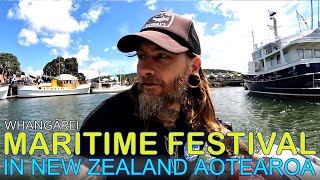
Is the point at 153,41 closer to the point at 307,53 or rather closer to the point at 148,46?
the point at 148,46

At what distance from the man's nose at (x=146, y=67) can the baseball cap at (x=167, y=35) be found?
14cm

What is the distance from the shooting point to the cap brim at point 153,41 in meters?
1.58

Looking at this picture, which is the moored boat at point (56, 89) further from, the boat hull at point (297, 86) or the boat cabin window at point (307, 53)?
the boat cabin window at point (307, 53)

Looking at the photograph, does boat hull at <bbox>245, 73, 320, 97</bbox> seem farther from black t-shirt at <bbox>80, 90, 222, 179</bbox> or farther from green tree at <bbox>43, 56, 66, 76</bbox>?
green tree at <bbox>43, 56, 66, 76</bbox>

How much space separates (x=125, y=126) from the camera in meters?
1.69

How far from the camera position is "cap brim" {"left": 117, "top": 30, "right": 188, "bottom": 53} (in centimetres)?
158

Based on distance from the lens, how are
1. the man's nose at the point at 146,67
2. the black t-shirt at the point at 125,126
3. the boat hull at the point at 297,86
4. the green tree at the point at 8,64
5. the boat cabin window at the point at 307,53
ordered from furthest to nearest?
the green tree at the point at 8,64, the boat cabin window at the point at 307,53, the boat hull at the point at 297,86, the man's nose at the point at 146,67, the black t-shirt at the point at 125,126

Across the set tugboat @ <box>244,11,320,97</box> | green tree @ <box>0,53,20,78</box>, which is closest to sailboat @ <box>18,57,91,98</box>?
green tree @ <box>0,53,20,78</box>

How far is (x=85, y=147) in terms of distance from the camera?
Answer: 1479 millimetres

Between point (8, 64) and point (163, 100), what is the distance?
3984 inches

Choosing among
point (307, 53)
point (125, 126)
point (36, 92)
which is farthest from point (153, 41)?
point (36, 92)

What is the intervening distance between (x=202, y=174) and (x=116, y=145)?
44.9 inches

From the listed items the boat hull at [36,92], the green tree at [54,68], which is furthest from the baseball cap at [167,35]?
the green tree at [54,68]

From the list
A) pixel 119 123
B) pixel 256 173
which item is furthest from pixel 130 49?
pixel 256 173
